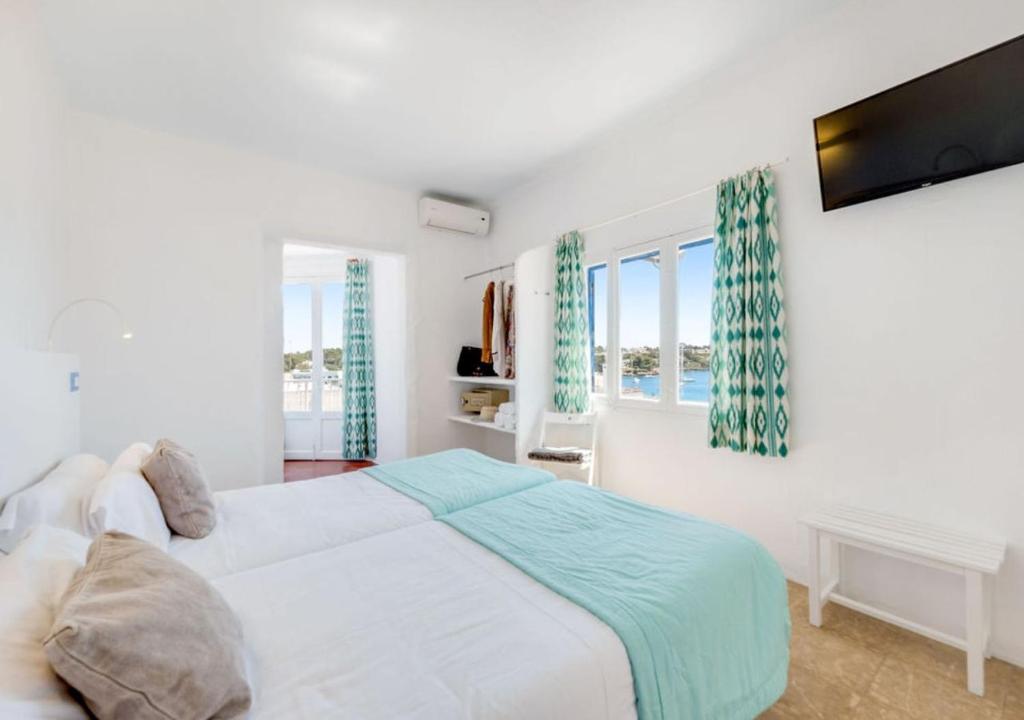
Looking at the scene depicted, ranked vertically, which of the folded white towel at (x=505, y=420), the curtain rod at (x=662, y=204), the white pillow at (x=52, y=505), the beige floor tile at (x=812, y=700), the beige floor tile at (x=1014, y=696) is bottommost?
the beige floor tile at (x=1014, y=696)

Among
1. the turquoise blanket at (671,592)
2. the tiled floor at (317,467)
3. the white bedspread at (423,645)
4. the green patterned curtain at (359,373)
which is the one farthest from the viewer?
the green patterned curtain at (359,373)

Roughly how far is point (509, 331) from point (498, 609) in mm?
2861

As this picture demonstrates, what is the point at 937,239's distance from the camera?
1.90 metres

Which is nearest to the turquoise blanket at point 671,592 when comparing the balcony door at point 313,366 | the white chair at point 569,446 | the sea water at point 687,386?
the sea water at point 687,386

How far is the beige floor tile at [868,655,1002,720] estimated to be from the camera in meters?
1.50

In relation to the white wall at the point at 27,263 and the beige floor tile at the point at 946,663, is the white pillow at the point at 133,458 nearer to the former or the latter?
the white wall at the point at 27,263

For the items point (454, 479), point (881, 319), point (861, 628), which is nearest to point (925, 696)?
point (861, 628)

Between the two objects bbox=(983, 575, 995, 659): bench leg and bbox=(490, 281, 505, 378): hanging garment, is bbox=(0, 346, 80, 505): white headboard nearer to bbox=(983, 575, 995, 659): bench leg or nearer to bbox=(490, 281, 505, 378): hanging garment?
bbox=(490, 281, 505, 378): hanging garment

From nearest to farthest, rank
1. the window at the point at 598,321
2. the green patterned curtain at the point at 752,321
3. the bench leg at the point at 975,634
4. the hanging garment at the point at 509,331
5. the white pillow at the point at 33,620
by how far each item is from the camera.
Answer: the white pillow at the point at 33,620, the bench leg at the point at 975,634, the green patterned curtain at the point at 752,321, the window at the point at 598,321, the hanging garment at the point at 509,331

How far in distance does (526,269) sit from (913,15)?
244 cm

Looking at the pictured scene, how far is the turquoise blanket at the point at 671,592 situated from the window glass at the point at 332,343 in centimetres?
426

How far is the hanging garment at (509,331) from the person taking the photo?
3.82 m

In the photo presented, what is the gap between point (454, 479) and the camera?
2213 mm

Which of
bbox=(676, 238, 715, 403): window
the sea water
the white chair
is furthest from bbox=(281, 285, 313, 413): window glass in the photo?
bbox=(676, 238, 715, 403): window
